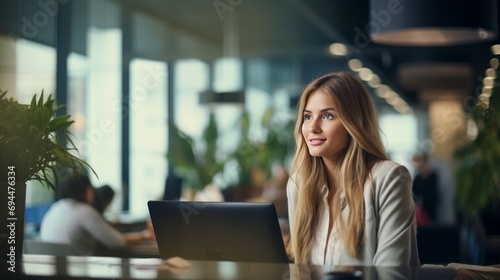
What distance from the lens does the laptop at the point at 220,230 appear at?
2363mm

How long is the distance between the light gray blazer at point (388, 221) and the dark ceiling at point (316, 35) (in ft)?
18.9

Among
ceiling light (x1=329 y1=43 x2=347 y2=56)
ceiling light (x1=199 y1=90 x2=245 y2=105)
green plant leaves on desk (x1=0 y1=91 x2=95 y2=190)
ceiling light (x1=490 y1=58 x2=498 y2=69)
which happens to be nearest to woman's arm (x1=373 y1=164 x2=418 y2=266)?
green plant leaves on desk (x1=0 y1=91 x2=95 y2=190)

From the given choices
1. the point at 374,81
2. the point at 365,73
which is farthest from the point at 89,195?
the point at 374,81

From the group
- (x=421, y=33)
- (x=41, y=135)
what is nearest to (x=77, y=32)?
(x=421, y=33)

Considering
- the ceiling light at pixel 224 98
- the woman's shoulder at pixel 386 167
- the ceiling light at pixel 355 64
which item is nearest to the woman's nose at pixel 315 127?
the woman's shoulder at pixel 386 167

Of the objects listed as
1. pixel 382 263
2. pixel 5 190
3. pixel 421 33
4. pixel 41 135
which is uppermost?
pixel 421 33

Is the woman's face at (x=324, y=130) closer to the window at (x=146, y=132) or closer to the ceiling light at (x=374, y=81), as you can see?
the window at (x=146, y=132)

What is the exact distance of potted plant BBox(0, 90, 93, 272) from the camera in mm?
2643

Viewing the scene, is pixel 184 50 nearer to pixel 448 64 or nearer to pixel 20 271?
pixel 448 64

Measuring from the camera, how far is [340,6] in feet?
27.0

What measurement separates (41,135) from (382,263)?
1.27 meters

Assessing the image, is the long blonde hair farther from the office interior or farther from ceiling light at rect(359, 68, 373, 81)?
ceiling light at rect(359, 68, 373, 81)

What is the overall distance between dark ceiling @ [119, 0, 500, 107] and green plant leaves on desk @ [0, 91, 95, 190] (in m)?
5.66

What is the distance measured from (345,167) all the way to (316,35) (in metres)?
11.6
